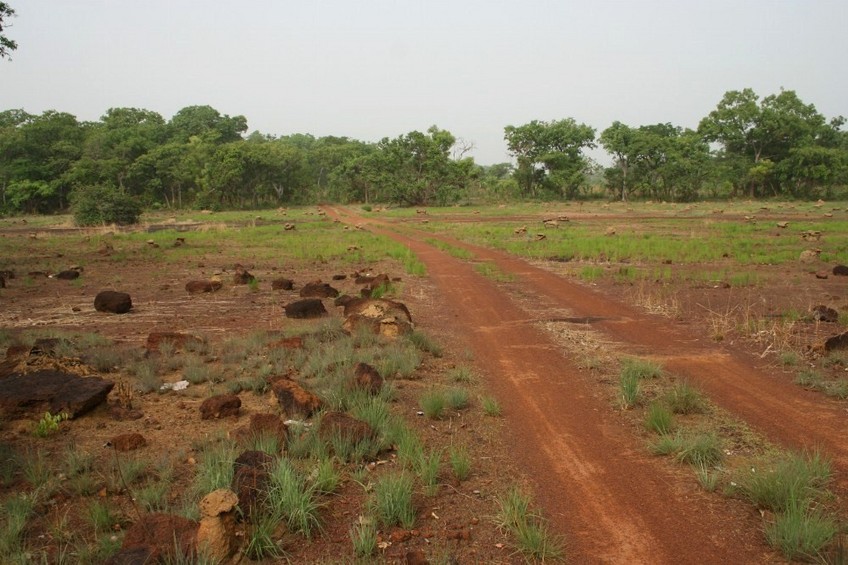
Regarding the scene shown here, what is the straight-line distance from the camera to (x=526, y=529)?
13.6 feet

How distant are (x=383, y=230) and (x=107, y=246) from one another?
16.3 meters

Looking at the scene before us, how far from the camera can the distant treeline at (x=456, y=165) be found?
5866 cm

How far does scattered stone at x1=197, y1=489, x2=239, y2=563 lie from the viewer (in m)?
3.85

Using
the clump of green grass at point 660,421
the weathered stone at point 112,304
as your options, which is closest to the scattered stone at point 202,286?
the weathered stone at point 112,304

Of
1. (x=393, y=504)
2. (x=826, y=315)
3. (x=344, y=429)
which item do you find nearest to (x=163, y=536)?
(x=393, y=504)

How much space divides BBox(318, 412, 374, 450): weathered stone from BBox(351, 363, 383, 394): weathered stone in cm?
117

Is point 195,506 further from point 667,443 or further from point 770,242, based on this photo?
point 770,242

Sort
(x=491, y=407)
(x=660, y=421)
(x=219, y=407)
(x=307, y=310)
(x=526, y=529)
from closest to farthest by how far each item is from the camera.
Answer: (x=526, y=529) < (x=660, y=421) < (x=219, y=407) < (x=491, y=407) < (x=307, y=310)

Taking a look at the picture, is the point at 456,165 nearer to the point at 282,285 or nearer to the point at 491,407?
the point at 282,285

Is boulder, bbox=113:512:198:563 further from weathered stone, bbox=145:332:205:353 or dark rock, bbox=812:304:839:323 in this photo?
dark rock, bbox=812:304:839:323

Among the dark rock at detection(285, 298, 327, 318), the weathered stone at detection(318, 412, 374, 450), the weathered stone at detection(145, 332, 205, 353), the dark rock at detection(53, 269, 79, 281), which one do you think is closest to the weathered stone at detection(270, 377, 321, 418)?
the weathered stone at detection(318, 412, 374, 450)

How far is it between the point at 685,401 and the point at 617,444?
4.58ft

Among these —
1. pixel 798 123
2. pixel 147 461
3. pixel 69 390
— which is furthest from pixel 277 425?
pixel 798 123

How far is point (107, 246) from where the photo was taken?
84.7ft
